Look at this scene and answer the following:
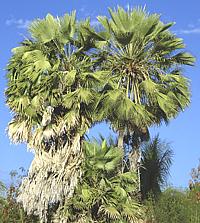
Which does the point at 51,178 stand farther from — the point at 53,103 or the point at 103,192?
the point at 53,103

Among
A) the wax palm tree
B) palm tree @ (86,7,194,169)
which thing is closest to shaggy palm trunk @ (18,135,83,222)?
the wax palm tree

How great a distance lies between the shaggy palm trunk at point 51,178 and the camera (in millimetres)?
23141

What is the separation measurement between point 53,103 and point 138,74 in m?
3.55

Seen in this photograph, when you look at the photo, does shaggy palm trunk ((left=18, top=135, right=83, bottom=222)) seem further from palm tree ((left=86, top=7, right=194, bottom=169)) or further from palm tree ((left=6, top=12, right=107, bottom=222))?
palm tree ((left=86, top=7, right=194, bottom=169))

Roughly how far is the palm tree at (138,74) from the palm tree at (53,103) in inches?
26.5

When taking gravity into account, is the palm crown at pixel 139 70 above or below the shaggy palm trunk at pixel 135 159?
above

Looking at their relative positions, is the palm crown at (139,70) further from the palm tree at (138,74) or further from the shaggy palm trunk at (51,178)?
the shaggy palm trunk at (51,178)

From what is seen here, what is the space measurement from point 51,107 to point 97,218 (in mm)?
4464

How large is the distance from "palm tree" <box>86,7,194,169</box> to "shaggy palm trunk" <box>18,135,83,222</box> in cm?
203

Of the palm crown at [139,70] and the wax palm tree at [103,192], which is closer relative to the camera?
the wax palm tree at [103,192]

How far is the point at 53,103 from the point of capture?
78.8ft

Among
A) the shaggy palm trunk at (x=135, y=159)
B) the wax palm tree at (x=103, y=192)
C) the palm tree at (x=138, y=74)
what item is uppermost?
the palm tree at (x=138, y=74)

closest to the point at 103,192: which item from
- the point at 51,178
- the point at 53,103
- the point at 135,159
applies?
the point at 51,178

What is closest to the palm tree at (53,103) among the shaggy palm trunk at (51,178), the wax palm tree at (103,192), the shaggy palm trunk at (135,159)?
the shaggy palm trunk at (51,178)
